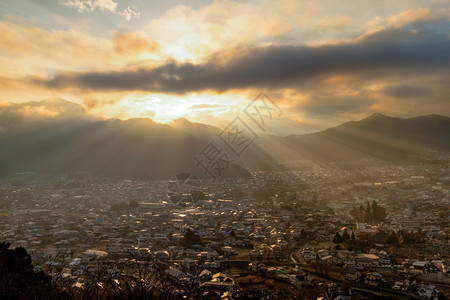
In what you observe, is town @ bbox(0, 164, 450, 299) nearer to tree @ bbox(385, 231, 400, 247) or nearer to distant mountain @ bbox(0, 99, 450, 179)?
tree @ bbox(385, 231, 400, 247)

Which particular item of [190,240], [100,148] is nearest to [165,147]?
[100,148]

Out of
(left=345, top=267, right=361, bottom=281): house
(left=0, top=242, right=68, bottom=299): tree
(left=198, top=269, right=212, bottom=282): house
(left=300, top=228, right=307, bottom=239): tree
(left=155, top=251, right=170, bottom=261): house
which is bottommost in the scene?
(left=300, top=228, right=307, bottom=239): tree

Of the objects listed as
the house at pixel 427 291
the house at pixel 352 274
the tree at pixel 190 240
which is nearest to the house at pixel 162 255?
the tree at pixel 190 240

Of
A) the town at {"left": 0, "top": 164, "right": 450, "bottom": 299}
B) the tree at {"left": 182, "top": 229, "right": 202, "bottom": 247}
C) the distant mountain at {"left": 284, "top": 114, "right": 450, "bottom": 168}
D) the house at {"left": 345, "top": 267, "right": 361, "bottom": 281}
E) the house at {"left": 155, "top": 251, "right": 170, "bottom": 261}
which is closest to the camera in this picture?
the town at {"left": 0, "top": 164, "right": 450, "bottom": 299}

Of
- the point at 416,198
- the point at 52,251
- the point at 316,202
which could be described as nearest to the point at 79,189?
the point at 52,251

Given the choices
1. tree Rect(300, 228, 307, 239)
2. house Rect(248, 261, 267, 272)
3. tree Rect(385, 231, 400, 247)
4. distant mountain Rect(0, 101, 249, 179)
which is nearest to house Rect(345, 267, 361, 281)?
house Rect(248, 261, 267, 272)

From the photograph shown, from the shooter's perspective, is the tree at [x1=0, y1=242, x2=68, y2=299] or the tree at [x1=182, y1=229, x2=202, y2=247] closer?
the tree at [x1=0, y1=242, x2=68, y2=299]

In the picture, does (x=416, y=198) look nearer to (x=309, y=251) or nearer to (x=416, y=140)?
(x=309, y=251)
